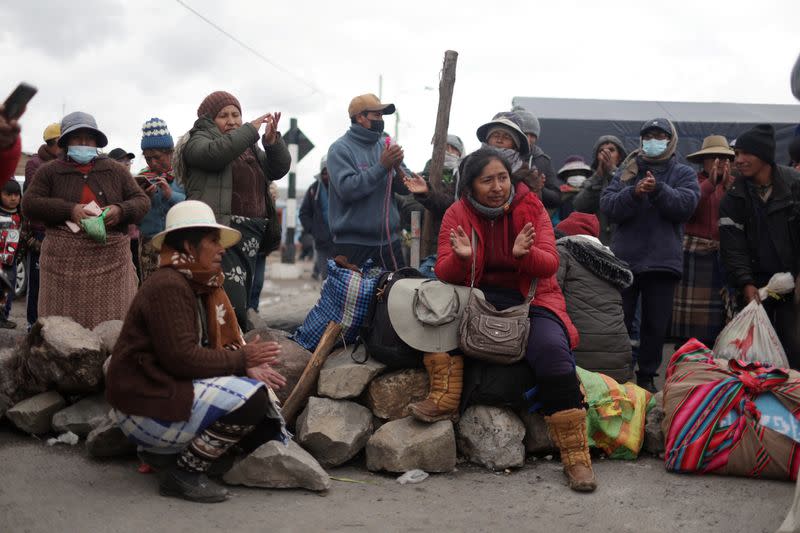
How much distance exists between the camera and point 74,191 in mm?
5418

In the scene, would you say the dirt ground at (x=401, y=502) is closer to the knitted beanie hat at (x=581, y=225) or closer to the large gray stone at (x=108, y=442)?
the large gray stone at (x=108, y=442)

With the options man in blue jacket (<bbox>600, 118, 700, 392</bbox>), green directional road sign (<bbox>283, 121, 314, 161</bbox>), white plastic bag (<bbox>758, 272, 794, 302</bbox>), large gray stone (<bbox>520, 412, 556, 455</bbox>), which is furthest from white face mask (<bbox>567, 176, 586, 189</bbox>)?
green directional road sign (<bbox>283, 121, 314, 161</bbox>)

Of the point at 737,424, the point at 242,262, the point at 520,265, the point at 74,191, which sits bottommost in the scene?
the point at 737,424

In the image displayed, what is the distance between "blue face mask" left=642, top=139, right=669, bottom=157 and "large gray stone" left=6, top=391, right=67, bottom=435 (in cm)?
445

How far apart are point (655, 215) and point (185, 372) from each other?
3.71 meters

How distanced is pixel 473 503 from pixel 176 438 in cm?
151

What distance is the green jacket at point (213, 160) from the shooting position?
539 cm

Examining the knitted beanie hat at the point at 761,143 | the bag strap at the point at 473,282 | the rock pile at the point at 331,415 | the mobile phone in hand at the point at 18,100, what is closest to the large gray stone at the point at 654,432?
the rock pile at the point at 331,415

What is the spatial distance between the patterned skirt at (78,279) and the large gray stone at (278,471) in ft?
6.10

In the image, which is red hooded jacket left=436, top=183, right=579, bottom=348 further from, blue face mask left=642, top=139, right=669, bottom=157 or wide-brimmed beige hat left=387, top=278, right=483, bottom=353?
blue face mask left=642, top=139, right=669, bottom=157

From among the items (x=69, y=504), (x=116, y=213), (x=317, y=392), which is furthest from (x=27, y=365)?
(x=317, y=392)

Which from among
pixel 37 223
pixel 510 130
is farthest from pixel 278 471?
pixel 37 223

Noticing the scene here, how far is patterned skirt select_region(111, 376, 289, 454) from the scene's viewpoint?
3.80m

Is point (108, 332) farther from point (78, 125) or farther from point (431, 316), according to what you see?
point (431, 316)
